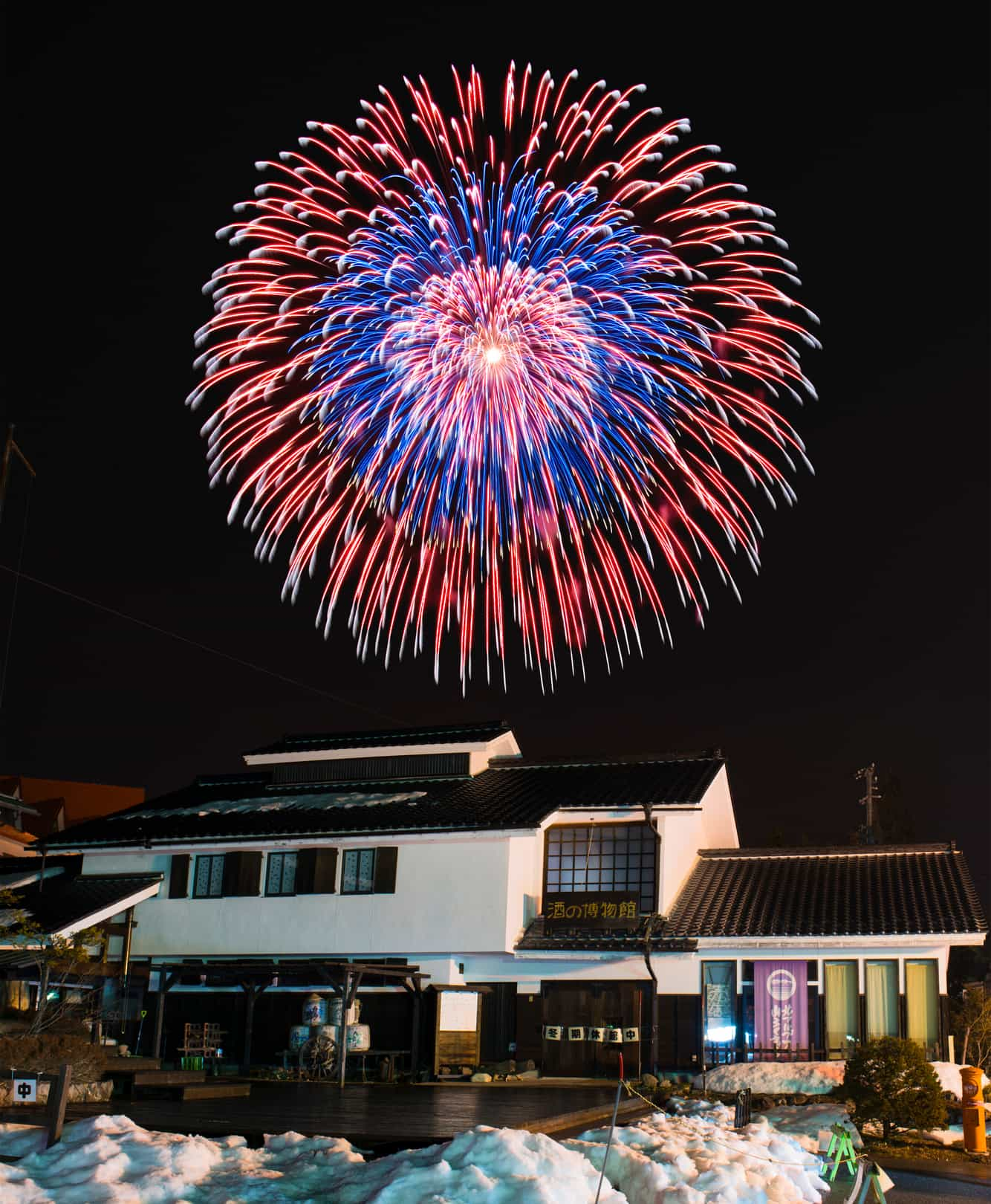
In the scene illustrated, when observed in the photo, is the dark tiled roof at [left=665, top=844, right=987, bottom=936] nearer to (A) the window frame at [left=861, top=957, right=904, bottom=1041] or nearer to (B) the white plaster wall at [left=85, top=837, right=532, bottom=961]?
(A) the window frame at [left=861, top=957, right=904, bottom=1041]

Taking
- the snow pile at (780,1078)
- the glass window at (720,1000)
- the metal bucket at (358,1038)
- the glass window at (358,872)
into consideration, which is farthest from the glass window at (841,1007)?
the glass window at (358,872)

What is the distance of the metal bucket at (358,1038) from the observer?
87.5ft

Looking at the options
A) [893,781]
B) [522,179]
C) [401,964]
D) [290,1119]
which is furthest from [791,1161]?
[893,781]

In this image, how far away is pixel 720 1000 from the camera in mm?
27641

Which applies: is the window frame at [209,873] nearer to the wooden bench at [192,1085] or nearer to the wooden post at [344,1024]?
the wooden post at [344,1024]

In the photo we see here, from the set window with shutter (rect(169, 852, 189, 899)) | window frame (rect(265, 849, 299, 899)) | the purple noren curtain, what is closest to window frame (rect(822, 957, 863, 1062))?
the purple noren curtain

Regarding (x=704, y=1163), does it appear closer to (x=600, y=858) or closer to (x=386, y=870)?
(x=600, y=858)

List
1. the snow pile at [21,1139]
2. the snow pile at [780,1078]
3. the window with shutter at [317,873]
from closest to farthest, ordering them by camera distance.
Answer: the snow pile at [21,1139]
the snow pile at [780,1078]
the window with shutter at [317,873]

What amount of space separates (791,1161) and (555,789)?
1745 cm

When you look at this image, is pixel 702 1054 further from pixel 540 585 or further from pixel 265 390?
pixel 265 390

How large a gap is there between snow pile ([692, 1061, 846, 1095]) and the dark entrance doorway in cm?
262

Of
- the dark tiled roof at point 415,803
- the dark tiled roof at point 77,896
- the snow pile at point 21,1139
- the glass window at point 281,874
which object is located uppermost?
the dark tiled roof at point 415,803

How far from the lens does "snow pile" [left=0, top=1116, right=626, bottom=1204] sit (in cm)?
1168

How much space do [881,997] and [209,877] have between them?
1651 cm
